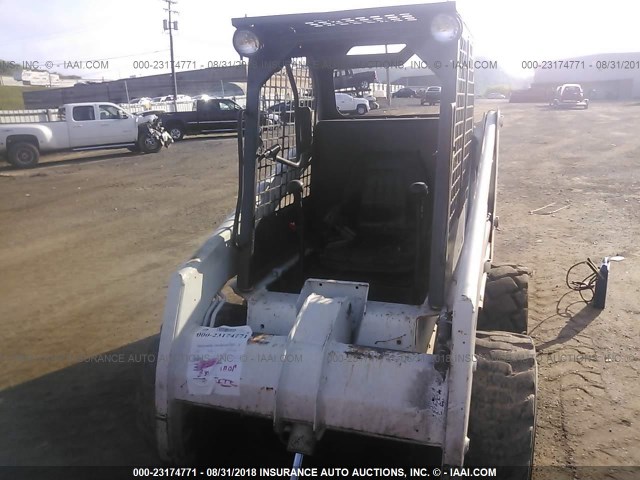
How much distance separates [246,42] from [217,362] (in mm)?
1693

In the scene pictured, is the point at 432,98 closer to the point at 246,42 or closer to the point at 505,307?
the point at 505,307

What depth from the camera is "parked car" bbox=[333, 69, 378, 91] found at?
469cm

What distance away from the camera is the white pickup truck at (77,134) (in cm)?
1627

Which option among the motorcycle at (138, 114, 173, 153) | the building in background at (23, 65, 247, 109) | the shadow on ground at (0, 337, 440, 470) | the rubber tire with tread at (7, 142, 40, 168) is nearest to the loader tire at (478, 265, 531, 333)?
the shadow on ground at (0, 337, 440, 470)

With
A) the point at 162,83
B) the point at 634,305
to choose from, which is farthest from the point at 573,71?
the point at 634,305

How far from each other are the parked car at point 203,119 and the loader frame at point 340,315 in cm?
2029

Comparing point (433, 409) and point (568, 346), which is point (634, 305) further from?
point (433, 409)

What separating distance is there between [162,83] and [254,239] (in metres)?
50.8

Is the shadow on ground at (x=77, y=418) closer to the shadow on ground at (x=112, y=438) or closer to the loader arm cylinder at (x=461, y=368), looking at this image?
the shadow on ground at (x=112, y=438)

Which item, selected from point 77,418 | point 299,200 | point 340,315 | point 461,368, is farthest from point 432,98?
point 461,368

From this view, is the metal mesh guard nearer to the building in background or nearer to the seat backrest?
the seat backrest

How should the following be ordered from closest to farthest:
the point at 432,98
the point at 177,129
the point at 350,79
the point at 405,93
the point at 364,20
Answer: the point at 364,20
the point at 350,79
the point at 432,98
the point at 177,129
the point at 405,93

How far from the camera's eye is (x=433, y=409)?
2.50 metres

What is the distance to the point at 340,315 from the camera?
2.89 metres
